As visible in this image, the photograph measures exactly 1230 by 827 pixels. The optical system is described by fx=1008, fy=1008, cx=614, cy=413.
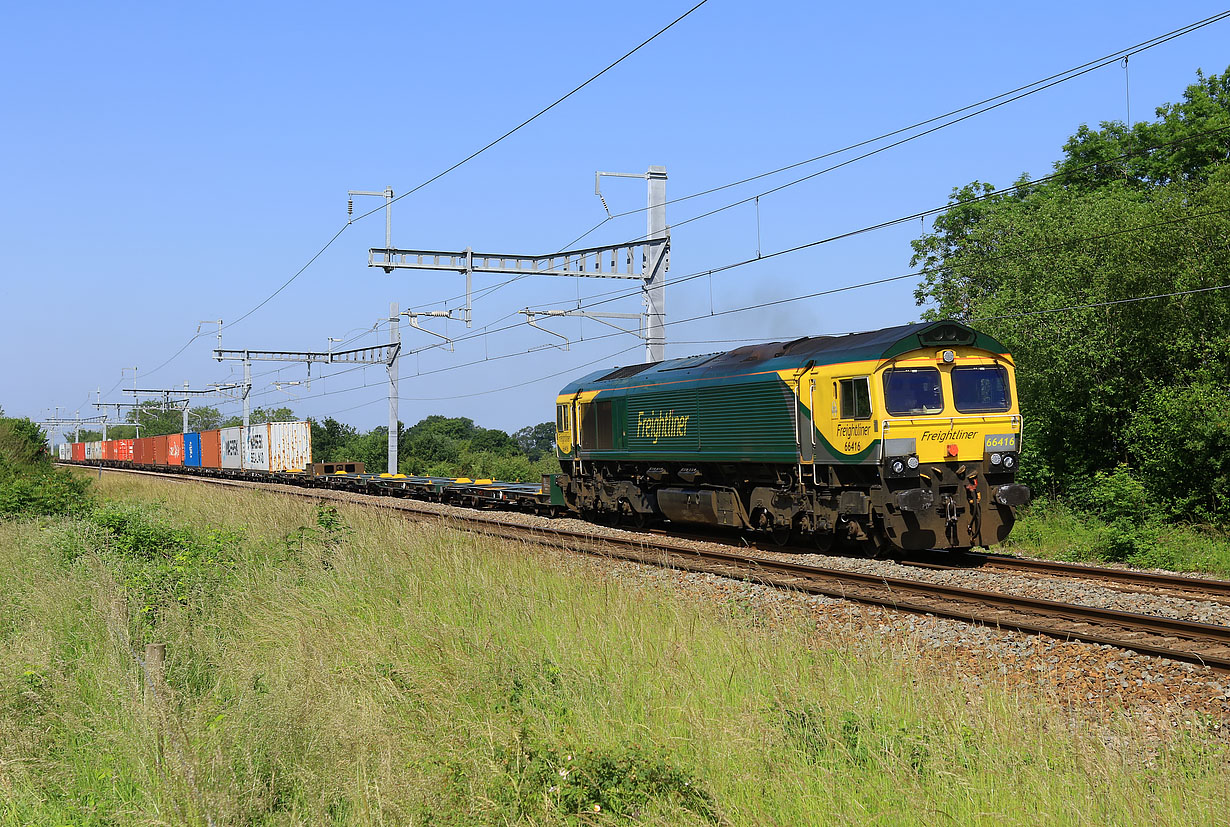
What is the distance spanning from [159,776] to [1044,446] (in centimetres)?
2598

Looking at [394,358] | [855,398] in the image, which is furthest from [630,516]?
[394,358]

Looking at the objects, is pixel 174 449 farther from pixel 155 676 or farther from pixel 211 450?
pixel 155 676

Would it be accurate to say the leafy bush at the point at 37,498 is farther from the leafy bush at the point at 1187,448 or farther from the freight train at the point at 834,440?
the leafy bush at the point at 1187,448

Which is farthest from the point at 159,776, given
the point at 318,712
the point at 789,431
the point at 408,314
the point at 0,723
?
the point at 408,314

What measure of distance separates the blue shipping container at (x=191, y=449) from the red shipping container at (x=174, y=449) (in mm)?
1055

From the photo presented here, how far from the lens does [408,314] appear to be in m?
35.4

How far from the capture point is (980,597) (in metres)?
A: 12.2

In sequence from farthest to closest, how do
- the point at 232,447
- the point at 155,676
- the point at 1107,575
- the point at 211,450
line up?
the point at 211,450 < the point at 232,447 < the point at 1107,575 < the point at 155,676

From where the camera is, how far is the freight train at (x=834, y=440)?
613 inches

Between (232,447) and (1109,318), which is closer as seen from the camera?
(1109,318)

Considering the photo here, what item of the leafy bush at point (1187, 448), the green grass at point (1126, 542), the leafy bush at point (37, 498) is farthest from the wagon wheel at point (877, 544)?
the leafy bush at point (37, 498)

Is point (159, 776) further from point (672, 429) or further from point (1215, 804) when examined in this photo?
point (672, 429)

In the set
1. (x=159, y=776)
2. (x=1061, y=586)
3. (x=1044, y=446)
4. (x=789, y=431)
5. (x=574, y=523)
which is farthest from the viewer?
(x=1044, y=446)

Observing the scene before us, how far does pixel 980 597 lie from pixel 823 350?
594cm
